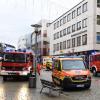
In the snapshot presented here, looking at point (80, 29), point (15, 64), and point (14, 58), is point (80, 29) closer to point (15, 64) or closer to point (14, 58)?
point (14, 58)

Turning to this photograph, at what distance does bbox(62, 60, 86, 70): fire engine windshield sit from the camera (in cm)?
2155

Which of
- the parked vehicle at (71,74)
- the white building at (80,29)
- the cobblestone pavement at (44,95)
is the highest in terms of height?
the white building at (80,29)

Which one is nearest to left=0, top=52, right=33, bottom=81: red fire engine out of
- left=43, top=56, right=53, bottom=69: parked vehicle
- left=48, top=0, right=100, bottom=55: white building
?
left=43, top=56, right=53, bottom=69: parked vehicle

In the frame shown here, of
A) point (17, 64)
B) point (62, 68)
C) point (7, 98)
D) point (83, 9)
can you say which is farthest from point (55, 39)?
point (7, 98)

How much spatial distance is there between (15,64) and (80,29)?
4504 centimetres

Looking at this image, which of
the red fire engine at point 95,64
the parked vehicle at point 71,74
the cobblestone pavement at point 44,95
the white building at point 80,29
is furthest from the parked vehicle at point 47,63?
the cobblestone pavement at point 44,95

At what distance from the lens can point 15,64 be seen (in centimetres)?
2770

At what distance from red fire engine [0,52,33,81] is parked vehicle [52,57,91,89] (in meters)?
5.66

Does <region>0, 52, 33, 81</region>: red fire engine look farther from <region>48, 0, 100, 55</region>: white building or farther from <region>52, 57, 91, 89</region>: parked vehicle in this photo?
<region>48, 0, 100, 55</region>: white building

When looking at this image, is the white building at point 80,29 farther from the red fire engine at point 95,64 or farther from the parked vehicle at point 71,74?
the parked vehicle at point 71,74

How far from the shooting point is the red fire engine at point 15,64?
90.6ft

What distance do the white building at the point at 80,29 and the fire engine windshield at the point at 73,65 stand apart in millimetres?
43210

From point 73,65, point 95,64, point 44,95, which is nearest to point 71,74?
point 73,65

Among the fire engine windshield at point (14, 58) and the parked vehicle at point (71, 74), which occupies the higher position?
the fire engine windshield at point (14, 58)
